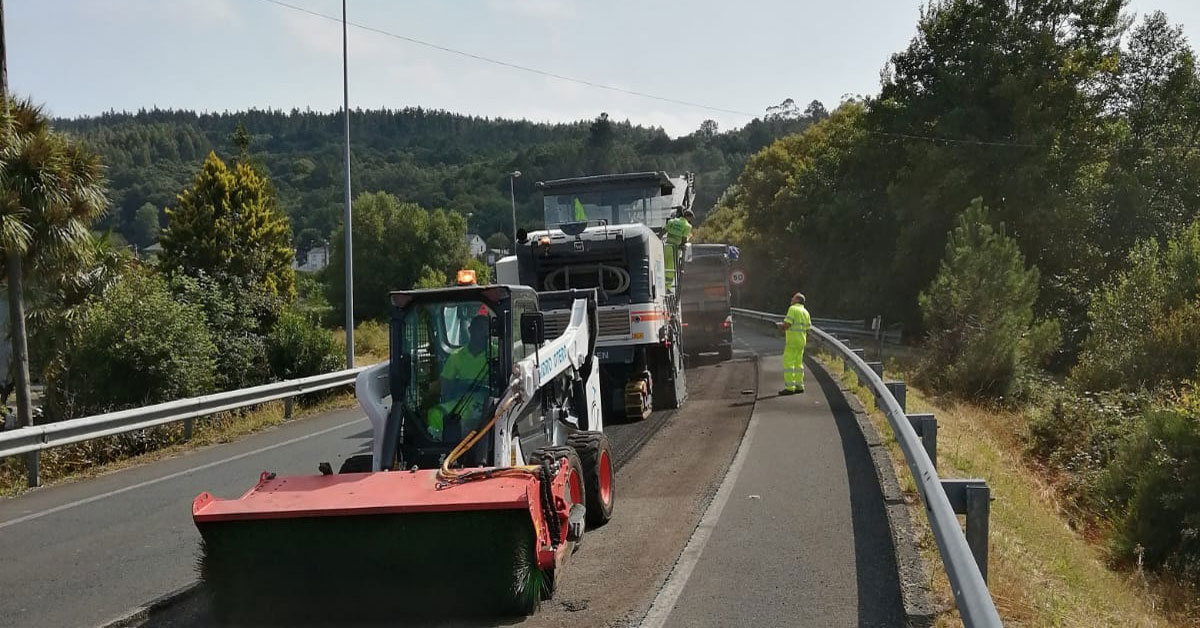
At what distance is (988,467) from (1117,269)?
2623cm

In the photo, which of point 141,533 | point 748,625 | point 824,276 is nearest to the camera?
point 748,625

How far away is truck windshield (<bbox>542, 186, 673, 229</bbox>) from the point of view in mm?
16828

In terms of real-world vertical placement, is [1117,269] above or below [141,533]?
above

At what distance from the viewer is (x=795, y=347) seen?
52.8 ft

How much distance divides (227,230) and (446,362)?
33.1 m

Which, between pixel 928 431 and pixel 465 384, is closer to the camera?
pixel 465 384

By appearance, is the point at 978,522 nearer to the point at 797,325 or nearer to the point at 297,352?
the point at 797,325

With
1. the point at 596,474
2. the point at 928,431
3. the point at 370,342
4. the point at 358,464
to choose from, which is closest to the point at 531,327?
the point at 596,474

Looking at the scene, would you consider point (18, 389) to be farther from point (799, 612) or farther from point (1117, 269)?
point (1117, 269)

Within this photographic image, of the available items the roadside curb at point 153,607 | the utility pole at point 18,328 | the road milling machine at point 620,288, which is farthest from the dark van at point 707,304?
the roadside curb at point 153,607

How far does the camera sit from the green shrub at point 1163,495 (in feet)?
40.9

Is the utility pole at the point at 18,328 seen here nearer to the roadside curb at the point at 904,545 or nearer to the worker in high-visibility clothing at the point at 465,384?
the worker in high-visibility clothing at the point at 465,384

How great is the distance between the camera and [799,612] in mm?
5883

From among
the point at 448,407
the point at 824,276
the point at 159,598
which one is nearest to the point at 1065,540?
the point at 448,407
